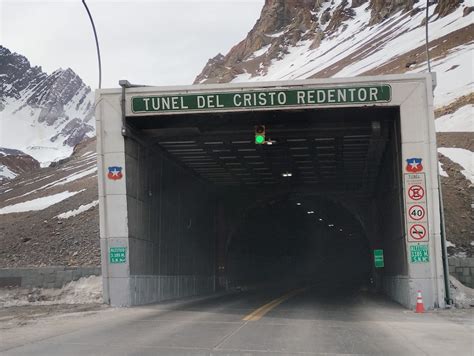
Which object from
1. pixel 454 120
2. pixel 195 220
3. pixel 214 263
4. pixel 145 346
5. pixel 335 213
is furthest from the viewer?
pixel 335 213

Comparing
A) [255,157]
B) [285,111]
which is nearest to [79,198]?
[255,157]

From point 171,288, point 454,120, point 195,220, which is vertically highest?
point 454,120

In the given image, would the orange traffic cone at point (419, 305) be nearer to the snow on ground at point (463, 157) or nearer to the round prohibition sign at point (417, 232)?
the round prohibition sign at point (417, 232)

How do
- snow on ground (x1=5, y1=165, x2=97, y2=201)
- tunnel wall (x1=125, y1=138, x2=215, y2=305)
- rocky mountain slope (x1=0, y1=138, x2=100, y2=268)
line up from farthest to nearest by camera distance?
snow on ground (x1=5, y1=165, x2=97, y2=201)
rocky mountain slope (x1=0, y1=138, x2=100, y2=268)
tunnel wall (x1=125, y1=138, x2=215, y2=305)

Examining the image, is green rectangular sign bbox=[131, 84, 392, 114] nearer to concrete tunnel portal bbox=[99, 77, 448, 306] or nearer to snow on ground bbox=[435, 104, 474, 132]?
concrete tunnel portal bbox=[99, 77, 448, 306]

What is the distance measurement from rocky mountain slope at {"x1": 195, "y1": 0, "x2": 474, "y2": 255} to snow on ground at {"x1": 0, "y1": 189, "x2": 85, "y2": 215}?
27705mm

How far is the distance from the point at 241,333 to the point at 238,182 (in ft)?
72.0

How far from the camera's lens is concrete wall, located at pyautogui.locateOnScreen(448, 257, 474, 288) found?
826 inches

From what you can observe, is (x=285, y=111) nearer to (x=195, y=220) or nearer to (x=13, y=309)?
(x=13, y=309)

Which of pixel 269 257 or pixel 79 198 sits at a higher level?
→ pixel 79 198

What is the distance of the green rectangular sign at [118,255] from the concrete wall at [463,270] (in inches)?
448

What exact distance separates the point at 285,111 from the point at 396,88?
368 centimetres

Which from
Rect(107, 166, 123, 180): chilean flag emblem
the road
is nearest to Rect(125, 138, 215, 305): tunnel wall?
Rect(107, 166, 123, 180): chilean flag emblem

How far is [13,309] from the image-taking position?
19.8m
